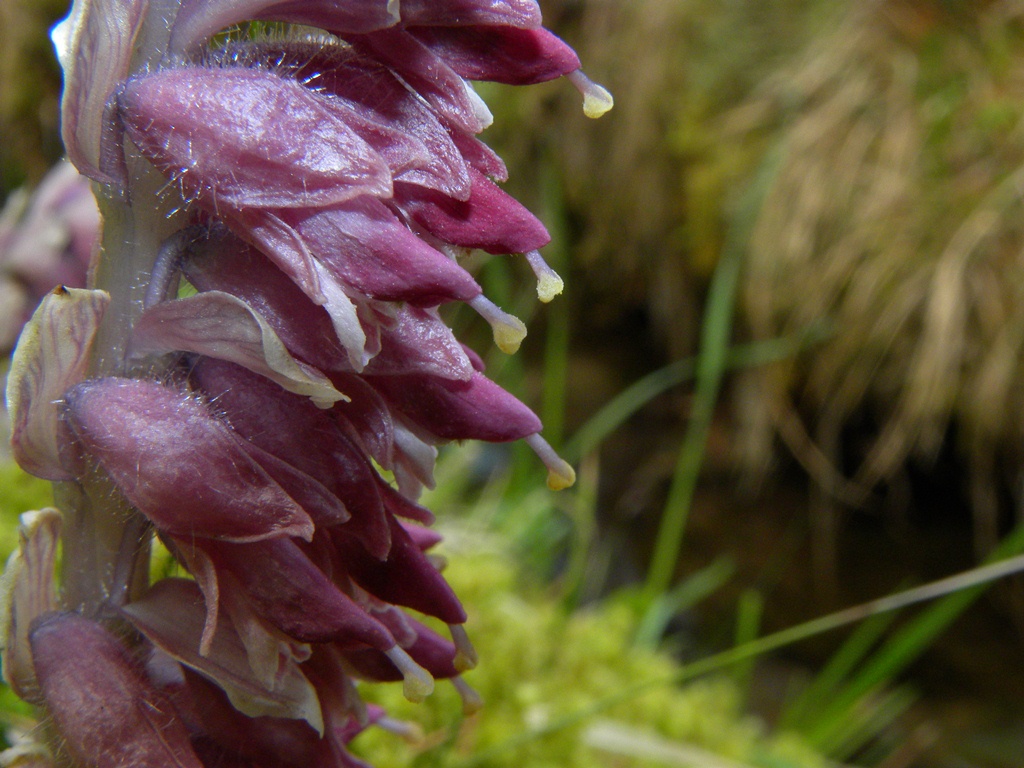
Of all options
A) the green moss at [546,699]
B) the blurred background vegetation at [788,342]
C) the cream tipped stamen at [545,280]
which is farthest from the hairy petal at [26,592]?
the blurred background vegetation at [788,342]

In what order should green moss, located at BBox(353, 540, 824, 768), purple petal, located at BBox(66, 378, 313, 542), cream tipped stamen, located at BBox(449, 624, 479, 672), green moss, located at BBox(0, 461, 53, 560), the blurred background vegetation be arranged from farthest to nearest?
the blurred background vegetation
green moss, located at BBox(0, 461, 53, 560)
green moss, located at BBox(353, 540, 824, 768)
cream tipped stamen, located at BBox(449, 624, 479, 672)
purple petal, located at BBox(66, 378, 313, 542)

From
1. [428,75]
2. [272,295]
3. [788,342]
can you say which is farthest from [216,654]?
[788,342]

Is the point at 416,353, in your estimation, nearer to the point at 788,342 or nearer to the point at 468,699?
the point at 468,699

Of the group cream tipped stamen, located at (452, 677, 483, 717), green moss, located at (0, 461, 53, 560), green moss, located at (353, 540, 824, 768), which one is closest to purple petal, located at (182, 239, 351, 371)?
cream tipped stamen, located at (452, 677, 483, 717)

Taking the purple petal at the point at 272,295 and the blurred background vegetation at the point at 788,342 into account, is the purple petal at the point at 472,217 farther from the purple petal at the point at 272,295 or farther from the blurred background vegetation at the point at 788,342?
the blurred background vegetation at the point at 788,342

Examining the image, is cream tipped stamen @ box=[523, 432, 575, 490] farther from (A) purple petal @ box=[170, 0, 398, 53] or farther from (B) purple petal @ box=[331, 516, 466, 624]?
(A) purple petal @ box=[170, 0, 398, 53]

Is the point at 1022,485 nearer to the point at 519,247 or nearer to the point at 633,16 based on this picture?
the point at 633,16
